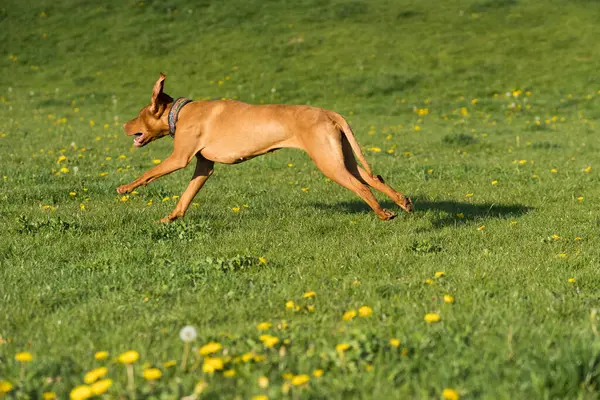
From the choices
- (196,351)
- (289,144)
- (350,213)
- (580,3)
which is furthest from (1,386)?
(580,3)

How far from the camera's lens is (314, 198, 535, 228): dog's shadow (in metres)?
7.57

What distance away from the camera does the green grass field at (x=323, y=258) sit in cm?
329

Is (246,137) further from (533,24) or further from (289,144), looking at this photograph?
(533,24)

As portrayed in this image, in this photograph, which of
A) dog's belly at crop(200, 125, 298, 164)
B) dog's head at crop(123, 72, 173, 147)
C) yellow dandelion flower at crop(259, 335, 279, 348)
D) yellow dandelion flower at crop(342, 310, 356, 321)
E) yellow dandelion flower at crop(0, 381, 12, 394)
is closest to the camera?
yellow dandelion flower at crop(0, 381, 12, 394)

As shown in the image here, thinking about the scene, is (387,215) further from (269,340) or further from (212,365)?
(212,365)

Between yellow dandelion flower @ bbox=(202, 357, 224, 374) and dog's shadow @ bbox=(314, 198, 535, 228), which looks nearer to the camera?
yellow dandelion flower @ bbox=(202, 357, 224, 374)

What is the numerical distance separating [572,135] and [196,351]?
1302cm

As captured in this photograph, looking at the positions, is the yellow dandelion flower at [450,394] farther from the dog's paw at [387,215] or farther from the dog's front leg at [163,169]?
the dog's front leg at [163,169]

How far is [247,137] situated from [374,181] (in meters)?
1.29

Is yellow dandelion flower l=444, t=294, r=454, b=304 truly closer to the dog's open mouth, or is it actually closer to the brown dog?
the brown dog

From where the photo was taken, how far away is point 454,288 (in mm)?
4773

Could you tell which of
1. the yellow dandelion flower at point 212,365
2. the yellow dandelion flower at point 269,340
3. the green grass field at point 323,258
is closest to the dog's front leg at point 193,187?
the green grass field at point 323,258

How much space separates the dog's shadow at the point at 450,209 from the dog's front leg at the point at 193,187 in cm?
147

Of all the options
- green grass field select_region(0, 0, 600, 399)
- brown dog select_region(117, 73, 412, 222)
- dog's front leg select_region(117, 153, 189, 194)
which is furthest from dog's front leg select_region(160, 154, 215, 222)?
dog's front leg select_region(117, 153, 189, 194)
